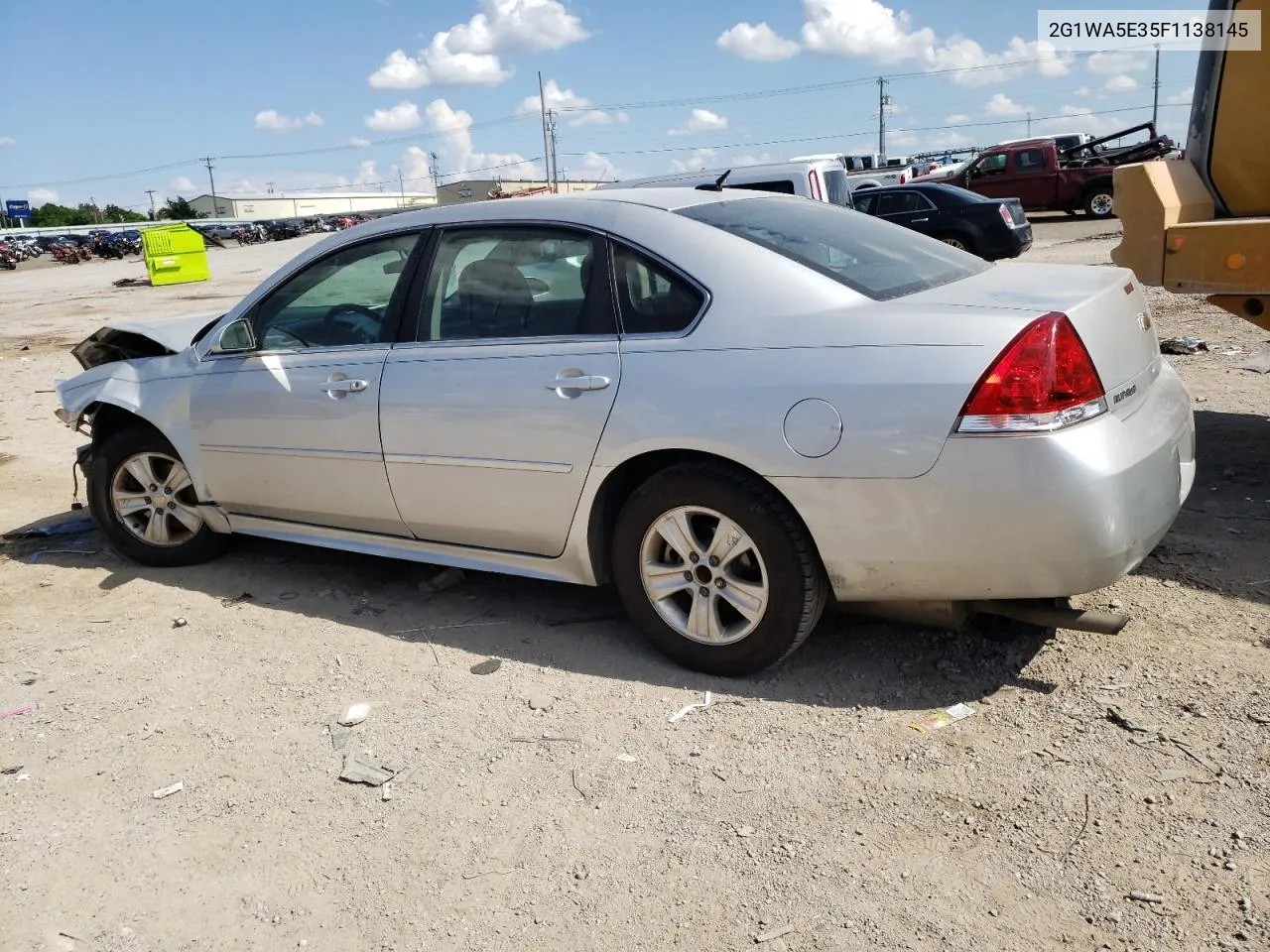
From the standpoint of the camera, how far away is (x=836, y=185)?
13102mm

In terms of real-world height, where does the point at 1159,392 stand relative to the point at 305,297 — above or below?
below

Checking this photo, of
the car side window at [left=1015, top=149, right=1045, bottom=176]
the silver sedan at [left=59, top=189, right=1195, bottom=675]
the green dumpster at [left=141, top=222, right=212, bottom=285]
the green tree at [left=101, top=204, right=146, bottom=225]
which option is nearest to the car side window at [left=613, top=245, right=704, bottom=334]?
the silver sedan at [left=59, top=189, right=1195, bottom=675]

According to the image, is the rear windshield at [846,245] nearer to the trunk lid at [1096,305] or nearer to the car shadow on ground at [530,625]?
the trunk lid at [1096,305]

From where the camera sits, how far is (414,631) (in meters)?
4.21

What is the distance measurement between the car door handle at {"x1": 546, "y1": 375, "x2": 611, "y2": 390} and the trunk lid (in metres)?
1.02

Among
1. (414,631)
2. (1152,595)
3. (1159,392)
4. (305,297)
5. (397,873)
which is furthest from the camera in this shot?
(305,297)

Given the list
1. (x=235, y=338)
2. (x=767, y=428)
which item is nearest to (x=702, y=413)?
(x=767, y=428)

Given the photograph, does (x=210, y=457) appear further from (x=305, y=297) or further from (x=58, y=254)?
(x=58, y=254)

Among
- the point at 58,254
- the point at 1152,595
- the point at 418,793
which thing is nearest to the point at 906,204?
the point at 1152,595

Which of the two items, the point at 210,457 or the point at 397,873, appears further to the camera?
the point at 210,457

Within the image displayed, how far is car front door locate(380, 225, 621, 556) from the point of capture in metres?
3.61

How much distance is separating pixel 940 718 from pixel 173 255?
2990 centimetres

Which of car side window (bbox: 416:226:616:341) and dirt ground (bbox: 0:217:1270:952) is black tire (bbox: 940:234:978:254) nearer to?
dirt ground (bbox: 0:217:1270:952)

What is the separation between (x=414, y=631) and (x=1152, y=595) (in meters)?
2.87
